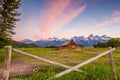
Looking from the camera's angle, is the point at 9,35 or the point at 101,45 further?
the point at 101,45

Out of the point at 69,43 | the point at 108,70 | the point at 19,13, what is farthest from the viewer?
the point at 69,43

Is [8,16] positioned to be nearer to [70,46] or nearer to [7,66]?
[70,46]

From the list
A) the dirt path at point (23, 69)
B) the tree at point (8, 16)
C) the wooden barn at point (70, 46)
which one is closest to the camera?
the dirt path at point (23, 69)

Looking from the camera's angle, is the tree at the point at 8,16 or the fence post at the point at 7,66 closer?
the fence post at the point at 7,66

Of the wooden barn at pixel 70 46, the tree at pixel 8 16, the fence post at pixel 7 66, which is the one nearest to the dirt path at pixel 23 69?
the fence post at pixel 7 66

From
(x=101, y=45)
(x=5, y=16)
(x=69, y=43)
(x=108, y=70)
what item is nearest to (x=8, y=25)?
(x=5, y=16)

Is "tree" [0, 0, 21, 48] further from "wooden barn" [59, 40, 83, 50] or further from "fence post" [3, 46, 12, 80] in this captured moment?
"fence post" [3, 46, 12, 80]

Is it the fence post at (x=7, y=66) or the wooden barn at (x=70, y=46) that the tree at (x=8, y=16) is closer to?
the wooden barn at (x=70, y=46)

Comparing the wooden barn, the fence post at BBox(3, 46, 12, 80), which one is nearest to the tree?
the wooden barn

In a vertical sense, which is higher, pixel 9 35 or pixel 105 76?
pixel 9 35

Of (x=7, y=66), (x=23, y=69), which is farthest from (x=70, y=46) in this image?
(x=7, y=66)

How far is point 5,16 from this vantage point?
48156mm

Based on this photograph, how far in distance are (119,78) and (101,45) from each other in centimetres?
8337

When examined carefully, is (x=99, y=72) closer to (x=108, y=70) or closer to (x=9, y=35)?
(x=108, y=70)
